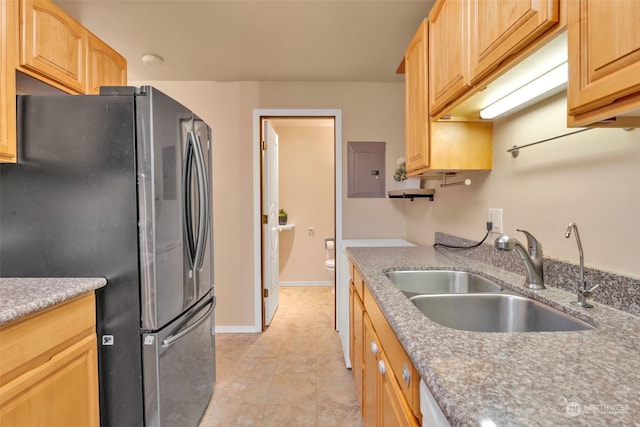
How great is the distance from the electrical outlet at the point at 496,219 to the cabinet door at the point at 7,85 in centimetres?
219

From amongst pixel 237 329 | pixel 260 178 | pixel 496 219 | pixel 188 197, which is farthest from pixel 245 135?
pixel 496 219

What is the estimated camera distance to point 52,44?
1.46 m

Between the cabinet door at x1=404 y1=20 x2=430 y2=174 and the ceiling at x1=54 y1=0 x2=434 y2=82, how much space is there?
1.06ft

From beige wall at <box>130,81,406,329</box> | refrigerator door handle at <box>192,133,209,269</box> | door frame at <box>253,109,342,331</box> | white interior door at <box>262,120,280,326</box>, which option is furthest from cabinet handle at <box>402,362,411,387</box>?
white interior door at <box>262,120,280,326</box>

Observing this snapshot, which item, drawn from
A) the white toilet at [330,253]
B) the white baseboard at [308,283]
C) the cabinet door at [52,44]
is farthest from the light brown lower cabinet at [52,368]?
the white baseboard at [308,283]

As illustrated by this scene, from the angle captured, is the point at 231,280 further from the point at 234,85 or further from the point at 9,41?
the point at 9,41

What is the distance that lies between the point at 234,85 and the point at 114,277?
2134 millimetres

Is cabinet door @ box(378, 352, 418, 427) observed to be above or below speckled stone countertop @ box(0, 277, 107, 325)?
below

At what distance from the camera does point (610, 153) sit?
915 millimetres

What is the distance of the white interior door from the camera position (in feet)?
9.51

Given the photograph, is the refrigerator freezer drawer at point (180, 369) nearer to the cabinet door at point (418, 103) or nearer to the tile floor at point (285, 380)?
the tile floor at point (285, 380)

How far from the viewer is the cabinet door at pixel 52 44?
1.33 meters

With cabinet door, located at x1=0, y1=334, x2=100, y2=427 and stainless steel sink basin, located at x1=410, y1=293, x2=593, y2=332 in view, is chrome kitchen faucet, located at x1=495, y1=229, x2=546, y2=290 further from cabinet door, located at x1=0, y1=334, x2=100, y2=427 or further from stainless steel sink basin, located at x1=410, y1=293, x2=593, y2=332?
cabinet door, located at x1=0, y1=334, x2=100, y2=427

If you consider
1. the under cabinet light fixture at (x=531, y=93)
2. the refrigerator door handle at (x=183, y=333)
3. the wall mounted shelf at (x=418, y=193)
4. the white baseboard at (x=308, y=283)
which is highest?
the under cabinet light fixture at (x=531, y=93)
